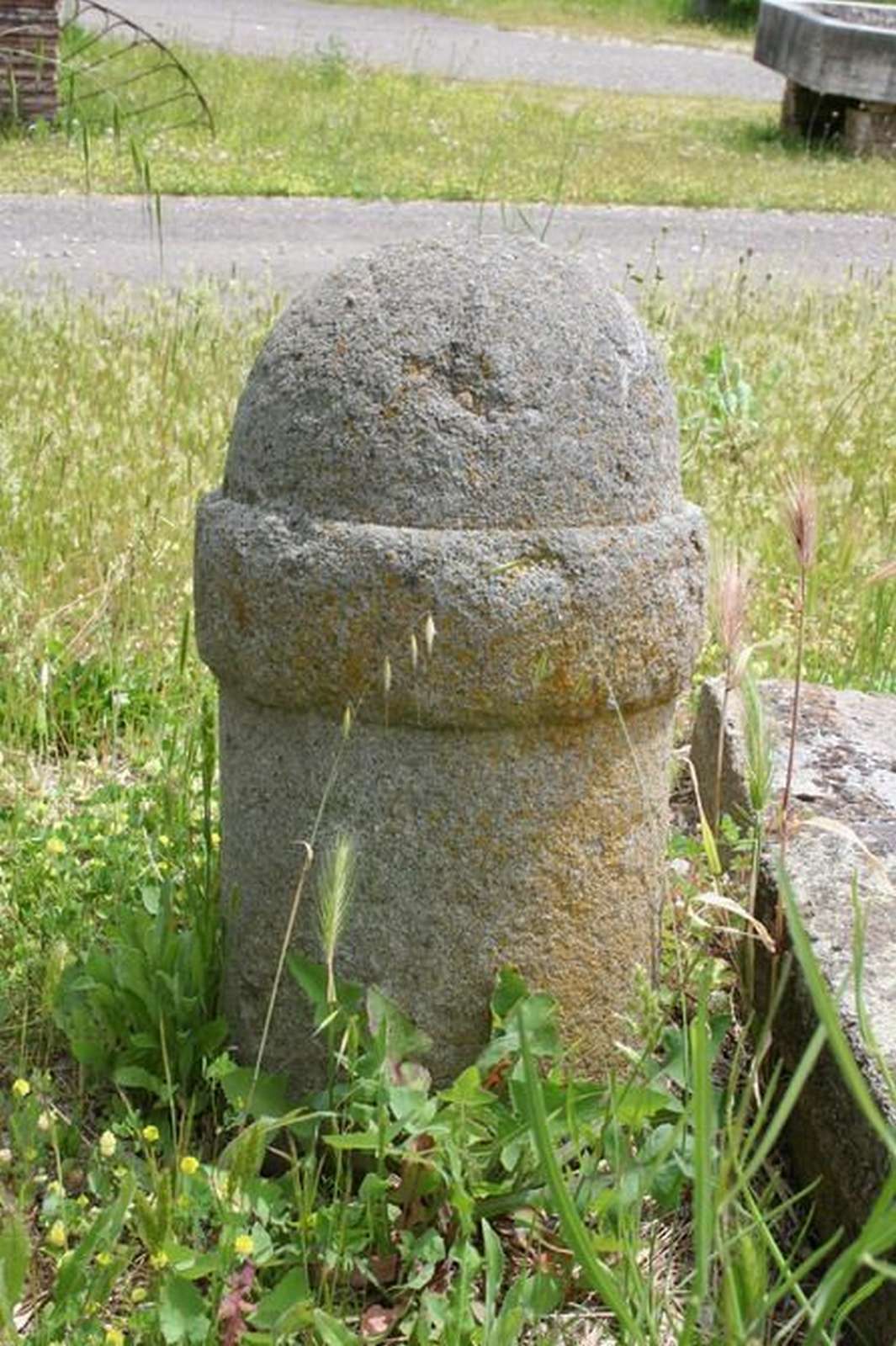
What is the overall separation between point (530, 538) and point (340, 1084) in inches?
32.0

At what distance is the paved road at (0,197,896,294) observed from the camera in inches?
362

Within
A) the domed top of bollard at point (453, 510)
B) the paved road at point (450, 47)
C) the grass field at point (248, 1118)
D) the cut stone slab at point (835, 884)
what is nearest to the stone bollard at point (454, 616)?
the domed top of bollard at point (453, 510)

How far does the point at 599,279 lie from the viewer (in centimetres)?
256

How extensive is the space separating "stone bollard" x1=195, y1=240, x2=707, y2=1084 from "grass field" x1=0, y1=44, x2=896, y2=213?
789 centimetres

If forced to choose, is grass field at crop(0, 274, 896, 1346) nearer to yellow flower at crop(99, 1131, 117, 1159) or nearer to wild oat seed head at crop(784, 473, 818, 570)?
yellow flower at crop(99, 1131, 117, 1159)

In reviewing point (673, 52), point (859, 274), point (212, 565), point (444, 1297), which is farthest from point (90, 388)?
point (673, 52)

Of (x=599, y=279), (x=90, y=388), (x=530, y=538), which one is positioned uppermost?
(x=599, y=279)

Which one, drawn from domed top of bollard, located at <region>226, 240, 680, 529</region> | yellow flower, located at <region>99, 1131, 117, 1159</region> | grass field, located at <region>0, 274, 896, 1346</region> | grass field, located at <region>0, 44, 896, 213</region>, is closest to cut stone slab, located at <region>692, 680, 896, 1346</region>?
grass field, located at <region>0, 274, 896, 1346</region>

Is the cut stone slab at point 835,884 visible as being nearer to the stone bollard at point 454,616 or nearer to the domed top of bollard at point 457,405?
the stone bollard at point 454,616

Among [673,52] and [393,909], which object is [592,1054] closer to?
[393,909]

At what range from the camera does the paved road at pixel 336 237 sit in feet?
30.2

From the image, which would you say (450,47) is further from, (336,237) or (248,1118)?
(248,1118)

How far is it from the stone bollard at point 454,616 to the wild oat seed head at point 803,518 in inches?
7.1

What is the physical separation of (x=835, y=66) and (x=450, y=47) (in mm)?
9414
